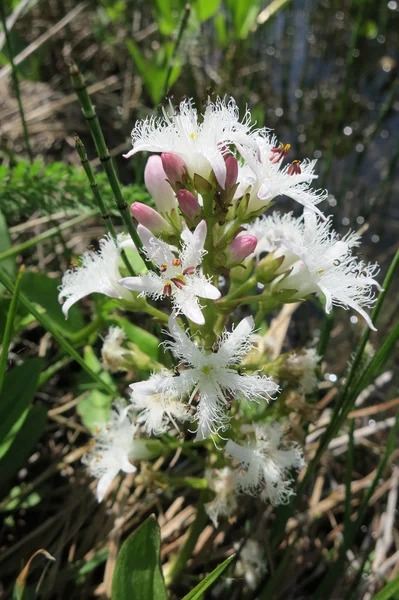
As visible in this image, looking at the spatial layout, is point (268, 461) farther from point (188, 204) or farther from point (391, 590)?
point (188, 204)

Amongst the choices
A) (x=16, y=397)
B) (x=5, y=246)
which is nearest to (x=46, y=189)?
(x=5, y=246)

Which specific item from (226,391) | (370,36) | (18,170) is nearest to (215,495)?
(226,391)

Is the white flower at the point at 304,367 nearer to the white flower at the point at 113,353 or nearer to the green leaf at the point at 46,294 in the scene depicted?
the white flower at the point at 113,353

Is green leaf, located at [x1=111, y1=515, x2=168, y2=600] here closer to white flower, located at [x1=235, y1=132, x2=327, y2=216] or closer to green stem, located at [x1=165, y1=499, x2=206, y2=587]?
green stem, located at [x1=165, y1=499, x2=206, y2=587]

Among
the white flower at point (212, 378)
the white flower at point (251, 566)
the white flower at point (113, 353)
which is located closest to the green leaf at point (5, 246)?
the white flower at point (113, 353)

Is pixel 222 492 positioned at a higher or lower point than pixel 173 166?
lower

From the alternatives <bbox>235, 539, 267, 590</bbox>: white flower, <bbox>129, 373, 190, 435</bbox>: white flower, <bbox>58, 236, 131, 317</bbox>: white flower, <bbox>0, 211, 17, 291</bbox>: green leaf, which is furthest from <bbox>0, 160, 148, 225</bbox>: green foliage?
<bbox>235, 539, 267, 590</bbox>: white flower
